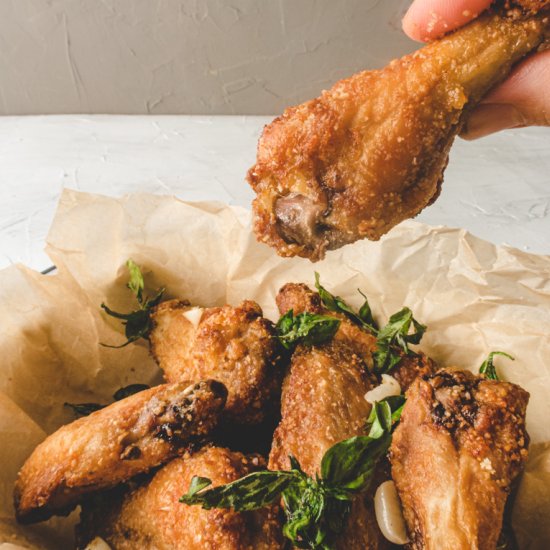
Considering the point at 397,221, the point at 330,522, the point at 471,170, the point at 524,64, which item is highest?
the point at 524,64

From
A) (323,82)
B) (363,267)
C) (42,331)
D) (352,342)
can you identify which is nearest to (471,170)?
(323,82)

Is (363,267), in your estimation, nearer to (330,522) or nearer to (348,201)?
(348,201)

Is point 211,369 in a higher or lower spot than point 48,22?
lower

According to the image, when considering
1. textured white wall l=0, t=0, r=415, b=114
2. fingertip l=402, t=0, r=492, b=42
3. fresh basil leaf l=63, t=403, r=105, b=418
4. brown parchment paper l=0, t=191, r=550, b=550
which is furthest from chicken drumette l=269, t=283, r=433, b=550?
textured white wall l=0, t=0, r=415, b=114

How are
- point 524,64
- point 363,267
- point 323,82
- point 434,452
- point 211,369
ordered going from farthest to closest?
point 323,82 → point 363,267 → point 211,369 → point 434,452 → point 524,64

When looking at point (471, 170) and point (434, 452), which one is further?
point (471, 170)
